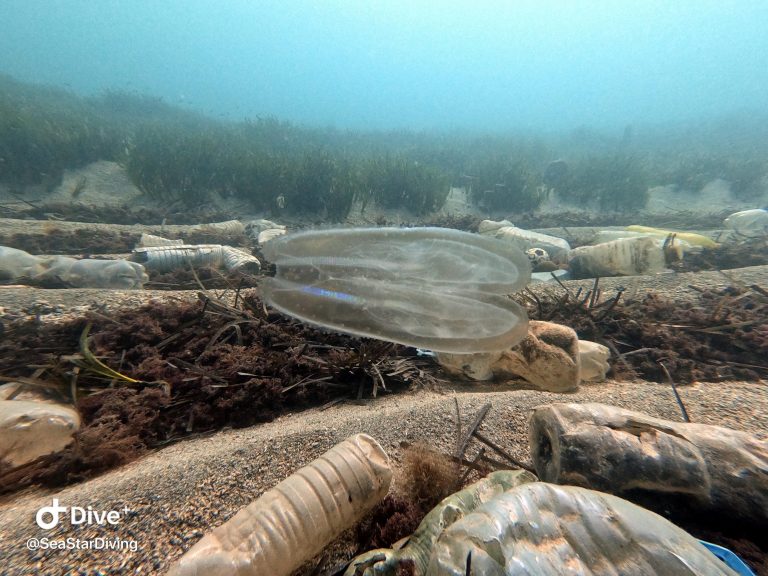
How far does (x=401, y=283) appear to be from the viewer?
8.98 ft

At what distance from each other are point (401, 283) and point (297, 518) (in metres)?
1.81

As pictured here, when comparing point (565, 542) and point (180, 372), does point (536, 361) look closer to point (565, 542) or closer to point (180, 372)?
point (565, 542)

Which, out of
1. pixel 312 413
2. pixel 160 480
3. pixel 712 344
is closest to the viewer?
pixel 160 480

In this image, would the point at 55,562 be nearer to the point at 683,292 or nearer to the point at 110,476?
the point at 110,476

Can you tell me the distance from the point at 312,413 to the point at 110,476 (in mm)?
1037

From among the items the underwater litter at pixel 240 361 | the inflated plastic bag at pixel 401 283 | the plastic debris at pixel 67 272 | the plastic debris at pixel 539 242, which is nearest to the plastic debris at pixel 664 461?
the inflated plastic bag at pixel 401 283

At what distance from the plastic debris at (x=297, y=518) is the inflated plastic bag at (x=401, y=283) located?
1.26 metres

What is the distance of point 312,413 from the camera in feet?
7.42

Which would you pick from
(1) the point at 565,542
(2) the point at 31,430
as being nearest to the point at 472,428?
(1) the point at 565,542

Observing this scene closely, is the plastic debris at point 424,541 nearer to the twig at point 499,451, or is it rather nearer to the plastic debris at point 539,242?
the twig at point 499,451

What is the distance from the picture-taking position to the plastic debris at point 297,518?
107 centimetres

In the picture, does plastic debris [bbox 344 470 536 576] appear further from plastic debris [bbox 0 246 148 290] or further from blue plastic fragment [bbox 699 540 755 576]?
plastic debris [bbox 0 246 148 290]

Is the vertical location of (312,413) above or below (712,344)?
below

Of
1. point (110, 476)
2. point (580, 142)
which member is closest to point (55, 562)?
point (110, 476)
